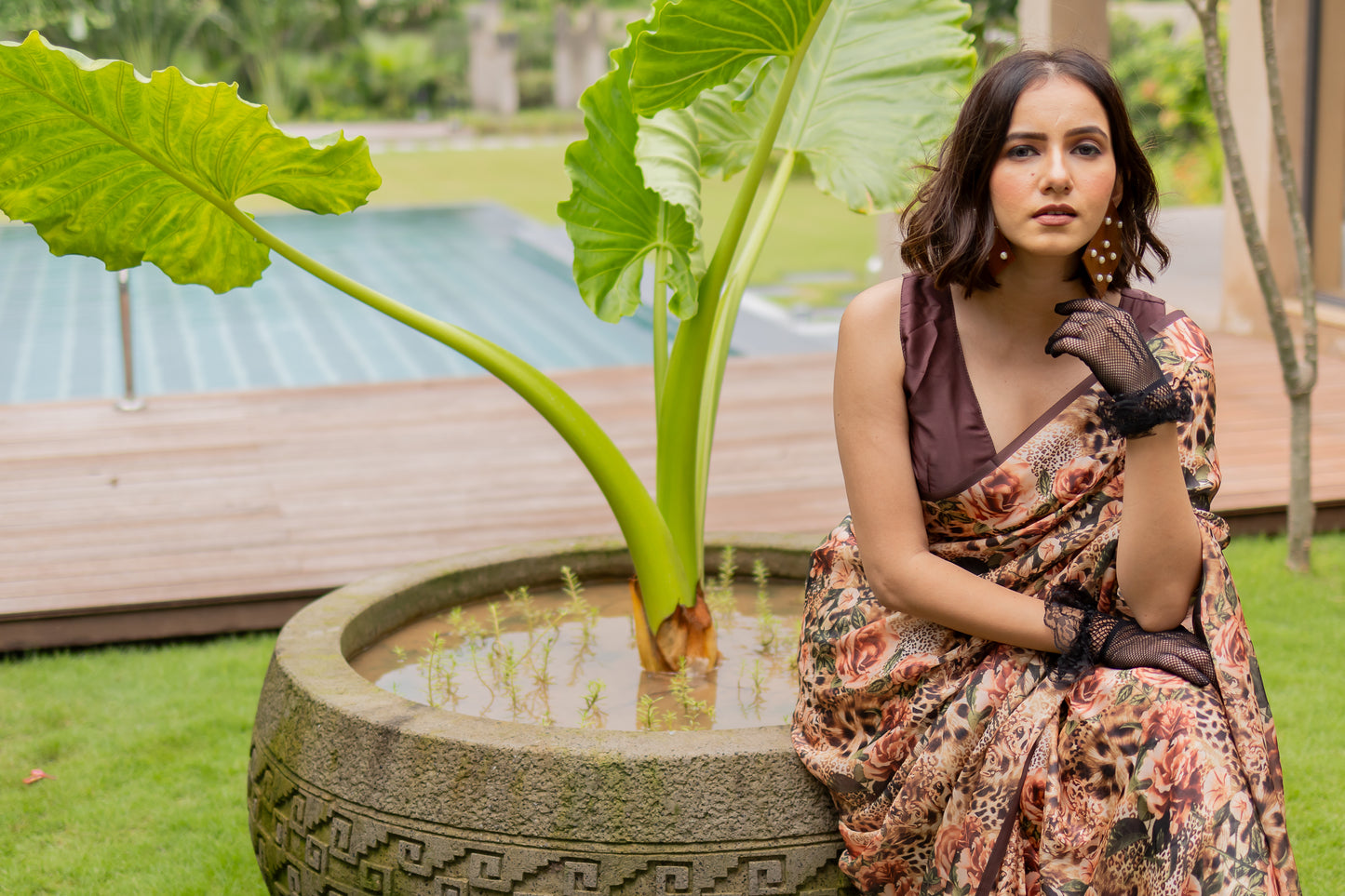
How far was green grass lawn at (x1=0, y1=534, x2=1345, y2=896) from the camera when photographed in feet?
7.55

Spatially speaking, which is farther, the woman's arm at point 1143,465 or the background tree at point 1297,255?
the background tree at point 1297,255

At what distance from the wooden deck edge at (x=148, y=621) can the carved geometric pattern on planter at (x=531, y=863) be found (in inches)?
67.0

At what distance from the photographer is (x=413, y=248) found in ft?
38.8

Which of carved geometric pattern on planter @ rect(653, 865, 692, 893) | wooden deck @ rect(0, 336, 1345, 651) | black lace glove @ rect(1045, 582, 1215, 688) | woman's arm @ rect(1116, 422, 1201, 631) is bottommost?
wooden deck @ rect(0, 336, 1345, 651)

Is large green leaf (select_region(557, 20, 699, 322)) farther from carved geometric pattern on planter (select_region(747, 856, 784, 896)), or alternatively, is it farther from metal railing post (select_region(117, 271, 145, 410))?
metal railing post (select_region(117, 271, 145, 410))

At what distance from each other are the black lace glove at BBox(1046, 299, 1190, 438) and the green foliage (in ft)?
28.1

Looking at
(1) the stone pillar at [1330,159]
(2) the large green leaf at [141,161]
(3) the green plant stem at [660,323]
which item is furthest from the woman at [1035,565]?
(1) the stone pillar at [1330,159]

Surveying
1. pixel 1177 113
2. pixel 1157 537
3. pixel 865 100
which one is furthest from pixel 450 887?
pixel 1177 113

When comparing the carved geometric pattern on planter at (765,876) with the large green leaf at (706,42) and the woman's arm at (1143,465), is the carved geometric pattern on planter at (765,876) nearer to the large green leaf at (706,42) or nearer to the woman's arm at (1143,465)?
the woman's arm at (1143,465)

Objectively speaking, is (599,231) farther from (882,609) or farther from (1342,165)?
(1342,165)

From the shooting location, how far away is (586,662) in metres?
2.24

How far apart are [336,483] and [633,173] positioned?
2.34 meters

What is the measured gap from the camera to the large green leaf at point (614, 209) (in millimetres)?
2078

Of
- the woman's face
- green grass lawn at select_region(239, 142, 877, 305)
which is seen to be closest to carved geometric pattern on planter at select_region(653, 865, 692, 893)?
the woman's face
